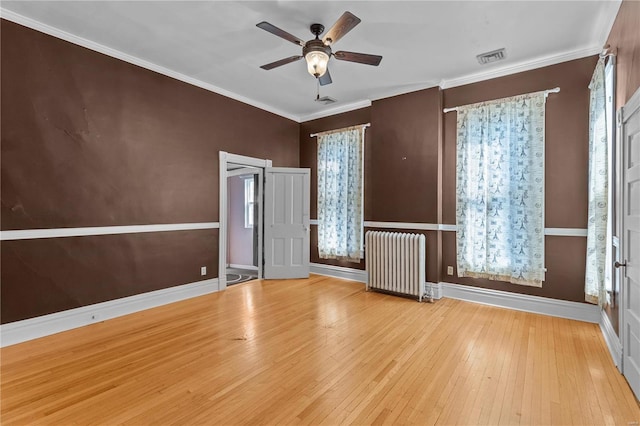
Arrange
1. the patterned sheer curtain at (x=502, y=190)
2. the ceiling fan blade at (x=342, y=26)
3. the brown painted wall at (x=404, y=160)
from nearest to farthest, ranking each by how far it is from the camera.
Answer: the ceiling fan blade at (x=342, y=26), the patterned sheer curtain at (x=502, y=190), the brown painted wall at (x=404, y=160)

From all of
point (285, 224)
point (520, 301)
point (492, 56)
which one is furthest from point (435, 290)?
point (492, 56)

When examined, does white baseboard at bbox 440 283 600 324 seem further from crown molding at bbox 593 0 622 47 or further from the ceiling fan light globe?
the ceiling fan light globe

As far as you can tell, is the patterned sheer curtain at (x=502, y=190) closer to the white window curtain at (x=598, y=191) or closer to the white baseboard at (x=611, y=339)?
the white window curtain at (x=598, y=191)

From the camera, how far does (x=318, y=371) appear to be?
2.42m

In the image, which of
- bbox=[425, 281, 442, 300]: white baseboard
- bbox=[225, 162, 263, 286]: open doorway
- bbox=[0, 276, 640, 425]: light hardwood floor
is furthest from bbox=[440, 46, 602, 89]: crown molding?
bbox=[225, 162, 263, 286]: open doorway

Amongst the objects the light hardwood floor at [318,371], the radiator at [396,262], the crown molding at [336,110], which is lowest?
the light hardwood floor at [318,371]

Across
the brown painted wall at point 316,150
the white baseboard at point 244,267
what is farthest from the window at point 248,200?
the brown painted wall at point 316,150

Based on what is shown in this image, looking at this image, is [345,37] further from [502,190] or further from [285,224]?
[285,224]

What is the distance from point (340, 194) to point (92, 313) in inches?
153

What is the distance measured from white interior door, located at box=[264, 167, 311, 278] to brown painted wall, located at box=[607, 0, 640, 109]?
413 cm

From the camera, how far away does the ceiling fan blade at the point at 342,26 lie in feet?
7.61

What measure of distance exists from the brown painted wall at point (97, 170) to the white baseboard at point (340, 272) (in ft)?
6.65

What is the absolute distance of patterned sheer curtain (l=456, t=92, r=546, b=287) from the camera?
3707 millimetres

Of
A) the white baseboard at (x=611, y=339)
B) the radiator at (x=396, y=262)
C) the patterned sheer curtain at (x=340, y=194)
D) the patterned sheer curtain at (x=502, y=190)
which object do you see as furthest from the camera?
the patterned sheer curtain at (x=340, y=194)
